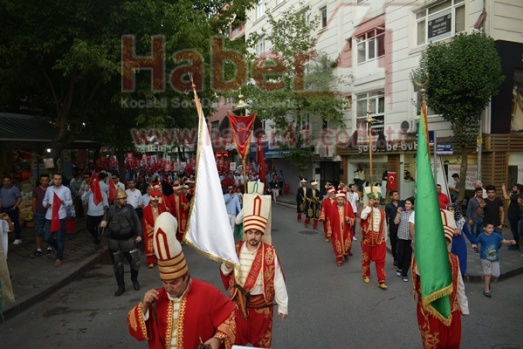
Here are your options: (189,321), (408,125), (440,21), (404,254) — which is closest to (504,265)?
(404,254)

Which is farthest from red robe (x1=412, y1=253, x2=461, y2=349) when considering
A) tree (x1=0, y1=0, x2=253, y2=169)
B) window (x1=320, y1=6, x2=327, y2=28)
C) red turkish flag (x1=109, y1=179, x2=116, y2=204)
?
window (x1=320, y1=6, x2=327, y2=28)

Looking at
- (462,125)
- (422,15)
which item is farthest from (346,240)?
(422,15)

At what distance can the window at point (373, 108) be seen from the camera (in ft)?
68.1

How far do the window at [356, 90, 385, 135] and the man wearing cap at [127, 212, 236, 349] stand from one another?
722 inches

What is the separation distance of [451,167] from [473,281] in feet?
31.8

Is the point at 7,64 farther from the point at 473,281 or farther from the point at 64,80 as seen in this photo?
the point at 473,281

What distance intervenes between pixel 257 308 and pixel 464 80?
12404mm

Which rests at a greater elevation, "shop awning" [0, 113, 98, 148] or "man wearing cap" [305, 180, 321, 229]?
"shop awning" [0, 113, 98, 148]

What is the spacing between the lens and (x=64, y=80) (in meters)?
12.6

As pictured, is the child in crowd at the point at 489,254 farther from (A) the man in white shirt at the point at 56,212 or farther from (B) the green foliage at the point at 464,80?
A: (A) the man in white shirt at the point at 56,212

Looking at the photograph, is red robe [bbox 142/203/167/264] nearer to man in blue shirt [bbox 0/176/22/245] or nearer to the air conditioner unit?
man in blue shirt [bbox 0/176/22/245]

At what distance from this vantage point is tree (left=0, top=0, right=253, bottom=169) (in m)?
9.71

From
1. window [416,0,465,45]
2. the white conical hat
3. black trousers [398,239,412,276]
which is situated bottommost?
black trousers [398,239,412,276]

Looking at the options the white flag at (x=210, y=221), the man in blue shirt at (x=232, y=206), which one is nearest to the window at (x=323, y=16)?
the man in blue shirt at (x=232, y=206)
